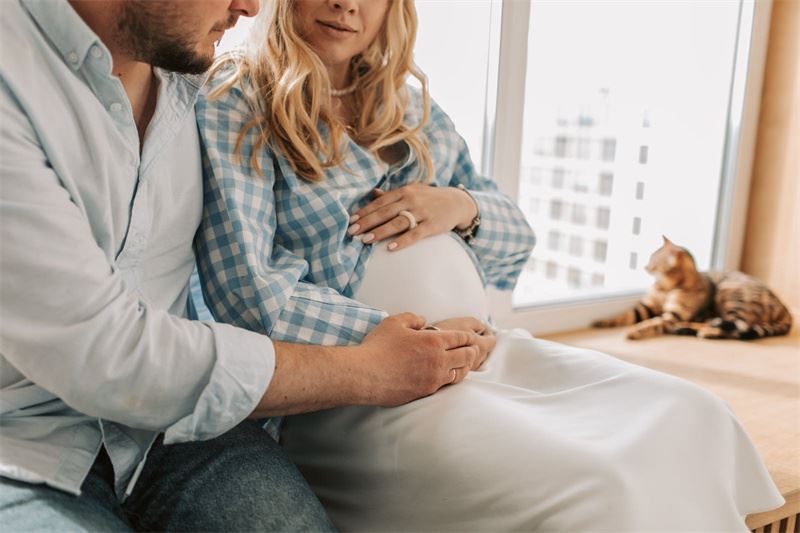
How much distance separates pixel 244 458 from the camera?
3.27ft

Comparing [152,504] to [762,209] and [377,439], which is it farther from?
[762,209]

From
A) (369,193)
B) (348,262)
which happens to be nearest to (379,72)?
(369,193)

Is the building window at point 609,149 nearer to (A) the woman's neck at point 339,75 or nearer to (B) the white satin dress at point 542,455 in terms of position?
(A) the woman's neck at point 339,75

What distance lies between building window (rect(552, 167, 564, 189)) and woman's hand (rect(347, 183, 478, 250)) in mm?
1141

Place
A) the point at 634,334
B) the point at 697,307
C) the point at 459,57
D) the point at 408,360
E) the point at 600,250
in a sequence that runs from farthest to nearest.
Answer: the point at 600,250 → the point at 697,307 → the point at 634,334 → the point at 459,57 → the point at 408,360

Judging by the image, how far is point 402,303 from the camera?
1.20m

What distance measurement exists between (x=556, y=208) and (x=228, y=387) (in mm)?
1748

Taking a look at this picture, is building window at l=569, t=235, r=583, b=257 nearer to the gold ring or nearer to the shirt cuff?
the gold ring

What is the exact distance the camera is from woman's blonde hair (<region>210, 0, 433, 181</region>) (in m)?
1.15

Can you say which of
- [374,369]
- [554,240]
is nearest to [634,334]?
[554,240]

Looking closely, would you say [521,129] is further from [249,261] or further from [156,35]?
Result: [156,35]

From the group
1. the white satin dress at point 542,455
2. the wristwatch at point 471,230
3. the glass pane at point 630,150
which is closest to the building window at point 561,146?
the glass pane at point 630,150

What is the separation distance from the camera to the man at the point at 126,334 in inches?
30.8

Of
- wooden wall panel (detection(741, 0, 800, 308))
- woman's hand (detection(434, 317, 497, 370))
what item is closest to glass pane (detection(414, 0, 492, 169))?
woman's hand (detection(434, 317, 497, 370))
